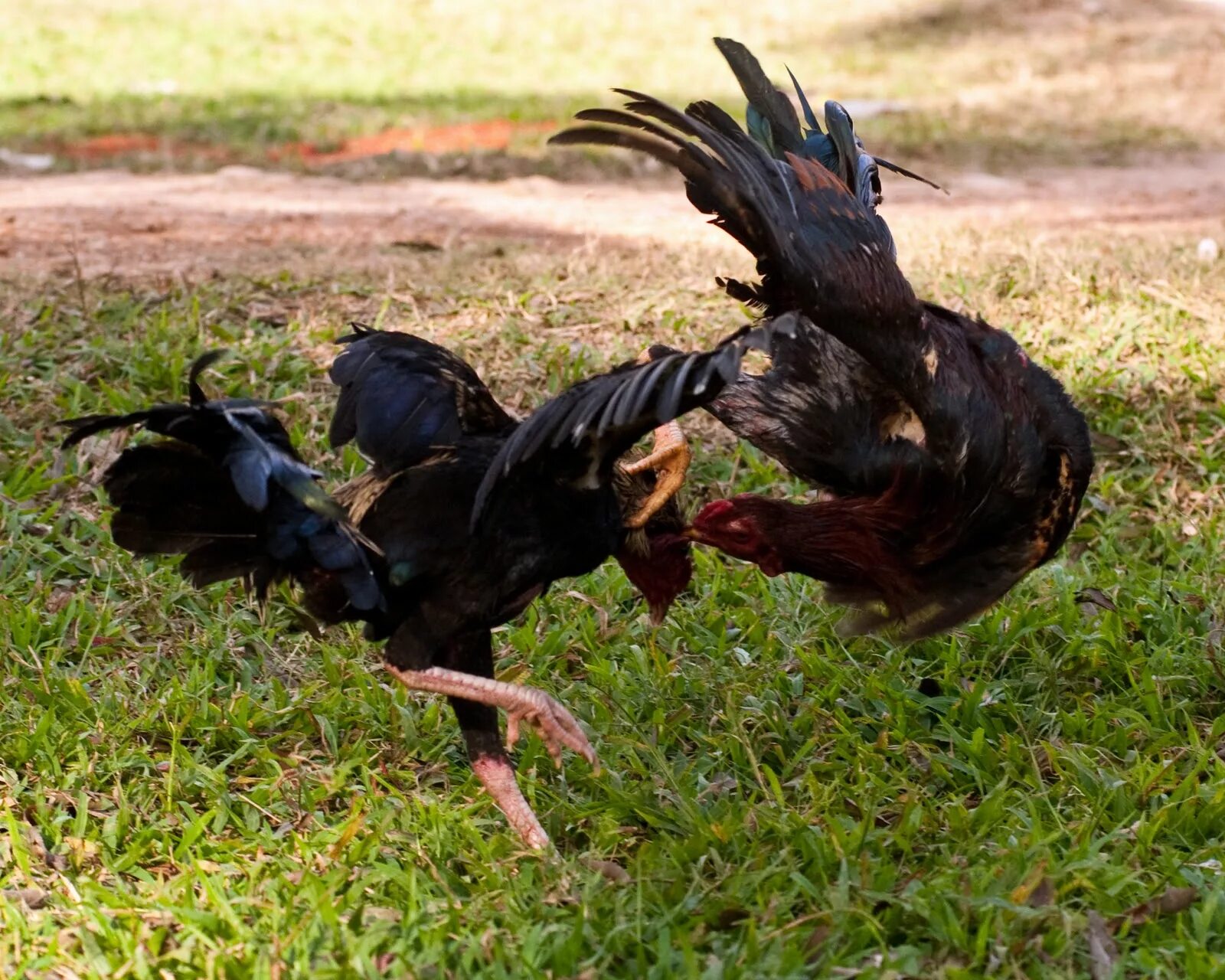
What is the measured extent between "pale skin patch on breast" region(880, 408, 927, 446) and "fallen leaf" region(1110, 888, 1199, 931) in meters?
1.15

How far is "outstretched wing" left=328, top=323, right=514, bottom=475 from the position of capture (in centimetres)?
360

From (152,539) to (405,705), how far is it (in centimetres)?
101

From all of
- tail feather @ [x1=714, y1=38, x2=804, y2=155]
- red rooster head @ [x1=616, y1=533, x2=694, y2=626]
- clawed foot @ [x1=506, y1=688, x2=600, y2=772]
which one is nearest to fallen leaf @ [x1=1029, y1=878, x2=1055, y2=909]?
clawed foot @ [x1=506, y1=688, x2=600, y2=772]

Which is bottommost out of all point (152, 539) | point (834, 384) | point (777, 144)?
point (152, 539)

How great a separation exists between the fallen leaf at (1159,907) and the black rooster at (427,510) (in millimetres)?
1202

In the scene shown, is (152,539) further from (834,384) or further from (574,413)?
(834,384)

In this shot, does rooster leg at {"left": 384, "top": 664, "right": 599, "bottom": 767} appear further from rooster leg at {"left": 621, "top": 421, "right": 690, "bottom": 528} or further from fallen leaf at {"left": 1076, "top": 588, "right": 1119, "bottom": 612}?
fallen leaf at {"left": 1076, "top": 588, "right": 1119, "bottom": 612}

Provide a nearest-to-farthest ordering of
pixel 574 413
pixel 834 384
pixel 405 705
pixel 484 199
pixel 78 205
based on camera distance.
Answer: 1. pixel 574 413
2. pixel 834 384
3. pixel 405 705
4. pixel 78 205
5. pixel 484 199

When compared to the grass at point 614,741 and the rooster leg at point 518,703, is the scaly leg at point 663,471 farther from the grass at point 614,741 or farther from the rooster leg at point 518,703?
the grass at point 614,741

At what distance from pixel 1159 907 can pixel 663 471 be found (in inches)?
58.1

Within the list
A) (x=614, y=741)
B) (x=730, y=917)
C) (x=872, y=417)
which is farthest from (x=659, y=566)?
(x=730, y=917)

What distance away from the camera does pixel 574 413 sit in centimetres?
319

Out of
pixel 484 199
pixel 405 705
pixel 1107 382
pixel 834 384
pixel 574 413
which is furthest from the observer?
pixel 484 199

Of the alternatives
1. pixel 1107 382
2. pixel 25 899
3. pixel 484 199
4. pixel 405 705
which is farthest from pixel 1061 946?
pixel 484 199
